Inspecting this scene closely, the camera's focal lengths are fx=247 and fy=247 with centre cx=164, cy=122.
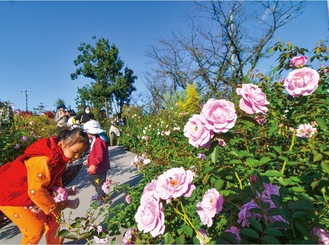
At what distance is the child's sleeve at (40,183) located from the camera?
1.74 m

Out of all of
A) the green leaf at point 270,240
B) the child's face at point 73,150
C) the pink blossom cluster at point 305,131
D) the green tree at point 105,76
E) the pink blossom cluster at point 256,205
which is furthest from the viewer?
the green tree at point 105,76

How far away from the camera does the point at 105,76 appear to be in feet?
106

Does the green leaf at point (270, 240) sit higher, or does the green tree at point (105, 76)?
the green tree at point (105, 76)

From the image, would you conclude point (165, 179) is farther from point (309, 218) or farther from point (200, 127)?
point (309, 218)

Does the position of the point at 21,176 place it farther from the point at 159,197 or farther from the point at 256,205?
the point at 256,205

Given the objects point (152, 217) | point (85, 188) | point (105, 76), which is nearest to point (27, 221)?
point (152, 217)

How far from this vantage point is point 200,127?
80 centimetres

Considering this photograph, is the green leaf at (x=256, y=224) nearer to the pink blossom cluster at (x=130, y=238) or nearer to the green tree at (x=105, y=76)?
the pink blossom cluster at (x=130, y=238)

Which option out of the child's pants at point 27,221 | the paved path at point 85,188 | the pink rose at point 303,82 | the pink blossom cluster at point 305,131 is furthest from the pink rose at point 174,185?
the paved path at point 85,188

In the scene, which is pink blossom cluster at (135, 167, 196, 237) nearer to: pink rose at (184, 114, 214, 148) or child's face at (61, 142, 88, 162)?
pink rose at (184, 114, 214, 148)

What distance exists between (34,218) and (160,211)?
1669mm

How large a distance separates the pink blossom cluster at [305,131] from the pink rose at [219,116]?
0.93 meters

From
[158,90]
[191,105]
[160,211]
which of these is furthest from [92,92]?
[160,211]

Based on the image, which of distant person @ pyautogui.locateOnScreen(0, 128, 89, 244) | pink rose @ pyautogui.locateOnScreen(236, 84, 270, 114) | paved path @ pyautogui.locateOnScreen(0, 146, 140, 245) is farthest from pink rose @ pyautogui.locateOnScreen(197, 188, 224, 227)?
paved path @ pyautogui.locateOnScreen(0, 146, 140, 245)
